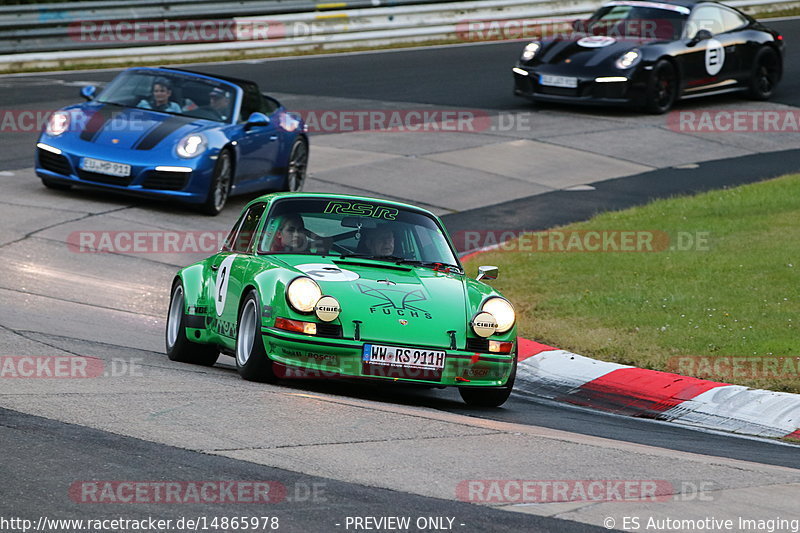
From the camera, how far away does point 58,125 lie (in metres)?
14.3

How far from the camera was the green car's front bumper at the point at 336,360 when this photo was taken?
7.52 m

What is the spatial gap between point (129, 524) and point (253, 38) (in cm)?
2222

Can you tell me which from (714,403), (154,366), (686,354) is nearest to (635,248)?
(686,354)

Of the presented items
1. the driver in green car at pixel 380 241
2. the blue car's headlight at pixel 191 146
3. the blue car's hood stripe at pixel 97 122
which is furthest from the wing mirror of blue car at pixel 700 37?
the driver in green car at pixel 380 241

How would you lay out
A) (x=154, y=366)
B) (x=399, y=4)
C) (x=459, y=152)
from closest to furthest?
(x=154, y=366), (x=459, y=152), (x=399, y=4)

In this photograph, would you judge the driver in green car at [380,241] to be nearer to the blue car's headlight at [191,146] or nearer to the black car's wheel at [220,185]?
the blue car's headlight at [191,146]

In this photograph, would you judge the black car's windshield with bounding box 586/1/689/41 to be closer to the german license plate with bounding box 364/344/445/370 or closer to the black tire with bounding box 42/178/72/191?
the black tire with bounding box 42/178/72/191

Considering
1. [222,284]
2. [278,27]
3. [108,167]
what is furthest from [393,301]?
[278,27]

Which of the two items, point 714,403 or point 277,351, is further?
point 714,403

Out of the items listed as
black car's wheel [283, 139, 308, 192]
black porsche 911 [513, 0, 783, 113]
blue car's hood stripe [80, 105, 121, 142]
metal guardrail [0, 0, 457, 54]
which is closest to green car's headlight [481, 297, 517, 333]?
blue car's hood stripe [80, 105, 121, 142]

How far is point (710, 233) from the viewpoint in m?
13.6

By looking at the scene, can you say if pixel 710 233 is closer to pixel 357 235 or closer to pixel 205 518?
pixel 357 235

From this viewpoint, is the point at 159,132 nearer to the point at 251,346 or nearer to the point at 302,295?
the point at 251,346

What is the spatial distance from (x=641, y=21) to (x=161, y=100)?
927 centimetres
